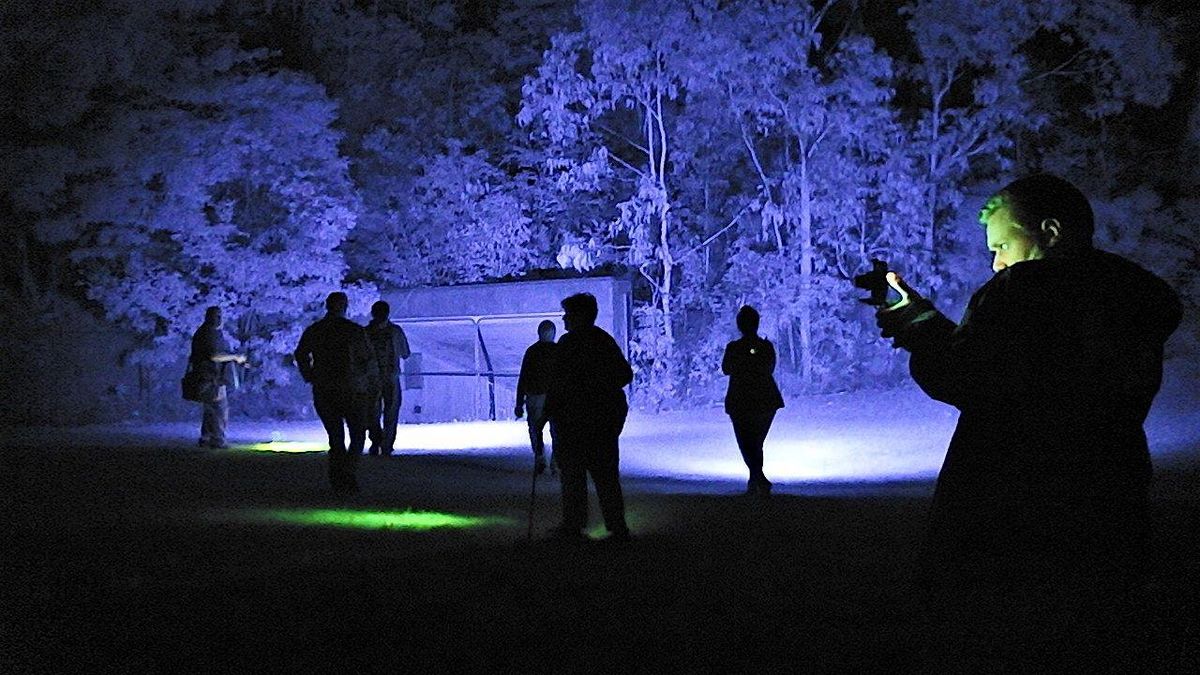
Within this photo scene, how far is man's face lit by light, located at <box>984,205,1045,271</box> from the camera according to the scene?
10.6ft

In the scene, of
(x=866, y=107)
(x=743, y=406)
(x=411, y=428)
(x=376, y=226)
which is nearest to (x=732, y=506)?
(x=743, y=406)

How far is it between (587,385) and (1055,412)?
18.1ft

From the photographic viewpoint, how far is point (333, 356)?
34.9 ft

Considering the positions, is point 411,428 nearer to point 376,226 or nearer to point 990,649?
point 376,226

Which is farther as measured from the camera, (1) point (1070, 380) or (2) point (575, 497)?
(2) point (575, 497)

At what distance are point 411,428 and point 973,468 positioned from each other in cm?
1830

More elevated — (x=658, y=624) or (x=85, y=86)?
(x=85, y=86)

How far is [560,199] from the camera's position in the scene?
2541 centimetres

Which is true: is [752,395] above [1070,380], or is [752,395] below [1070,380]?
above

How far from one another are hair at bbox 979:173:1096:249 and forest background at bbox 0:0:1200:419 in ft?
61.5

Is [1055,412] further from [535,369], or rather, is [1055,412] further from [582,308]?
[535,369]

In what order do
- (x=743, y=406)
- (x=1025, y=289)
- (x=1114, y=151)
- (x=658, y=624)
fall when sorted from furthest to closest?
1. (x=1114, y=151)
2. (x=743, y=406)
3. (x=658, y=624)
4. (x=1025, y=289)

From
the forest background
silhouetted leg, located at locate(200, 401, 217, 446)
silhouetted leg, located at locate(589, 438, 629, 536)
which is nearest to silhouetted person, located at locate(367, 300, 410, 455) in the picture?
silhouetted leg, located at locate(200, 401, 217, 446)

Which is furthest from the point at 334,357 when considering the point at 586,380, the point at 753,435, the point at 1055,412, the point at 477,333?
the point at 477,333
